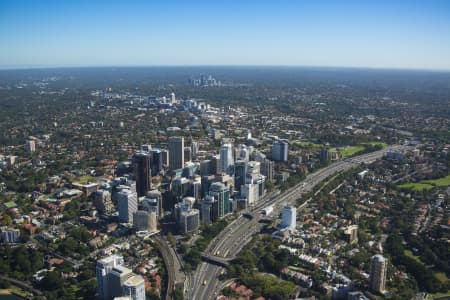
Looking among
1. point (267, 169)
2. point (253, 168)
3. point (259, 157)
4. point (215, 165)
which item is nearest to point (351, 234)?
point (253, 168)

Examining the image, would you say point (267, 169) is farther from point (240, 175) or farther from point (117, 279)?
point (117, 279)

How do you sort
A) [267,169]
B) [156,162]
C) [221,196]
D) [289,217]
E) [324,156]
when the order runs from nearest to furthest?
1. [289,217]
2. [221,196]
3. [267,169]
4. [156,162]
5. [324,156]

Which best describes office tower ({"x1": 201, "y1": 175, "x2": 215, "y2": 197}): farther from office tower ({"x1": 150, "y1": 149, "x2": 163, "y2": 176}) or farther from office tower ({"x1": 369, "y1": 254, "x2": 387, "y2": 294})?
office tower ({"x1": 369, "y1": 254, "x2": 387, "y2": 294})

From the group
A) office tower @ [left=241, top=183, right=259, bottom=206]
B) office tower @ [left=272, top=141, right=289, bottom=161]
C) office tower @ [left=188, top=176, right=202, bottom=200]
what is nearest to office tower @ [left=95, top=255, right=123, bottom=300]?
office tower @ [left=188, top=176, right=202, bottom=200]

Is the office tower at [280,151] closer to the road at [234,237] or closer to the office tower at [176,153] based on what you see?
the road at [234,237]

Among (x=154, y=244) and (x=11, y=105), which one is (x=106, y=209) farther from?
(x=11, y=105)
